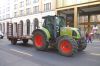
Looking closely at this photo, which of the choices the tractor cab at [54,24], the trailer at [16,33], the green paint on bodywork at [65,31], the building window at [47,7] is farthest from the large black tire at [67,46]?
the building window at [47,7]

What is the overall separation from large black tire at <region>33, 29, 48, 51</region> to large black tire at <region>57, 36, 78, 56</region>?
162 cm

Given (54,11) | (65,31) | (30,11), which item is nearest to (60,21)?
(65,31)

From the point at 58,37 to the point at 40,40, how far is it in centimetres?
202

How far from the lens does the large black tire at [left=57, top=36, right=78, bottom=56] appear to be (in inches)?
526

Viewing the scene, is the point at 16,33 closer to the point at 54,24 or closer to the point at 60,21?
the point at 60,21

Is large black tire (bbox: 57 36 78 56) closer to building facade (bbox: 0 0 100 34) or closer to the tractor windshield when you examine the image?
the tractor windshield

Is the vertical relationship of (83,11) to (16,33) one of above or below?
above

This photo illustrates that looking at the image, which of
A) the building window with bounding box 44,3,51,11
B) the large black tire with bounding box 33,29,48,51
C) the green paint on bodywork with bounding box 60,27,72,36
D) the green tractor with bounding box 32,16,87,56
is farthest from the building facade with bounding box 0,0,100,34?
the green paint on bodywork with bounding box 60,27,72,36

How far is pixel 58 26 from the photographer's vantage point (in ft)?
51.3

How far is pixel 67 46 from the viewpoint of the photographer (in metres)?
13.7

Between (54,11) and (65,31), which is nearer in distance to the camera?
(65,31)

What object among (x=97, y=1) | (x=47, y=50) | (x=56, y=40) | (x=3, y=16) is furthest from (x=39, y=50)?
(x=3, y=16)

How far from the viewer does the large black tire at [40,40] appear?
15680 mm

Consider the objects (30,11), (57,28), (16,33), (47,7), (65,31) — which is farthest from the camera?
(30,11)
